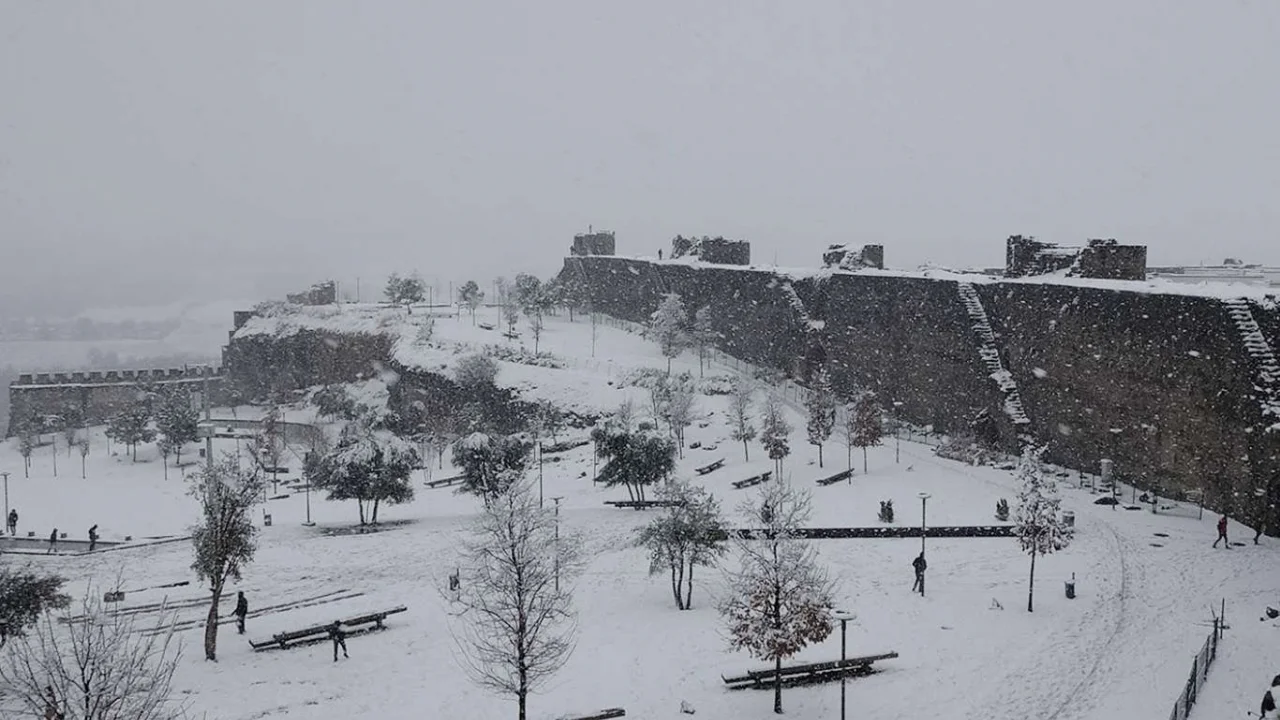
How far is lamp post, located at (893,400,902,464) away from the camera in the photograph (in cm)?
3817

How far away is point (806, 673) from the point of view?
1795 cm

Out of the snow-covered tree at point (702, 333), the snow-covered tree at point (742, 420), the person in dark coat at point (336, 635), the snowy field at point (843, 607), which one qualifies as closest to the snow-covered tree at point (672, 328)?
the snow-covered tree at point (702, 333)

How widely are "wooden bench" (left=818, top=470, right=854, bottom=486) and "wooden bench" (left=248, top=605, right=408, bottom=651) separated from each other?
60.7 ft

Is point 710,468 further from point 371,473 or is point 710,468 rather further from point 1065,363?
point 1065,363

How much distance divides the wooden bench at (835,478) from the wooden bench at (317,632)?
18516 mm

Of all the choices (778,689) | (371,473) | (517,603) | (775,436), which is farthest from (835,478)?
(517,603)

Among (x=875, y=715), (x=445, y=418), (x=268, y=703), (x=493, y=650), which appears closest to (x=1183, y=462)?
(x=875, y=715)

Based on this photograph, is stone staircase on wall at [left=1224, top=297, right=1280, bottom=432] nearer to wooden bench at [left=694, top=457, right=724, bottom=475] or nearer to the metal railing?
the metal railing

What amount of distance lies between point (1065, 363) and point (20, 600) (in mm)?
34862

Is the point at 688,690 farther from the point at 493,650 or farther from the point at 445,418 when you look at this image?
the point at 445,418

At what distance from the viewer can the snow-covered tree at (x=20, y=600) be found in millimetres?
18938

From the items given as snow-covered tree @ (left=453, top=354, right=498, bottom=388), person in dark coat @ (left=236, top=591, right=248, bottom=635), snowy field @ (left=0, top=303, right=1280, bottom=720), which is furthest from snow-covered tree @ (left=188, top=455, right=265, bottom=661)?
snow-covered tree @ (left=453, top=354, right=498, bottom=388)

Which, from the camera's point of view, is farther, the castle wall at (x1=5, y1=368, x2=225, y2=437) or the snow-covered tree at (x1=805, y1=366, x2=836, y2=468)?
the castle wall at (x1=5, y1=368, x2=225, y2=437)

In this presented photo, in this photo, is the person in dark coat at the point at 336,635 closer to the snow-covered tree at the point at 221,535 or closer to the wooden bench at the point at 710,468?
the snow-covered tree at the point at 221,535
